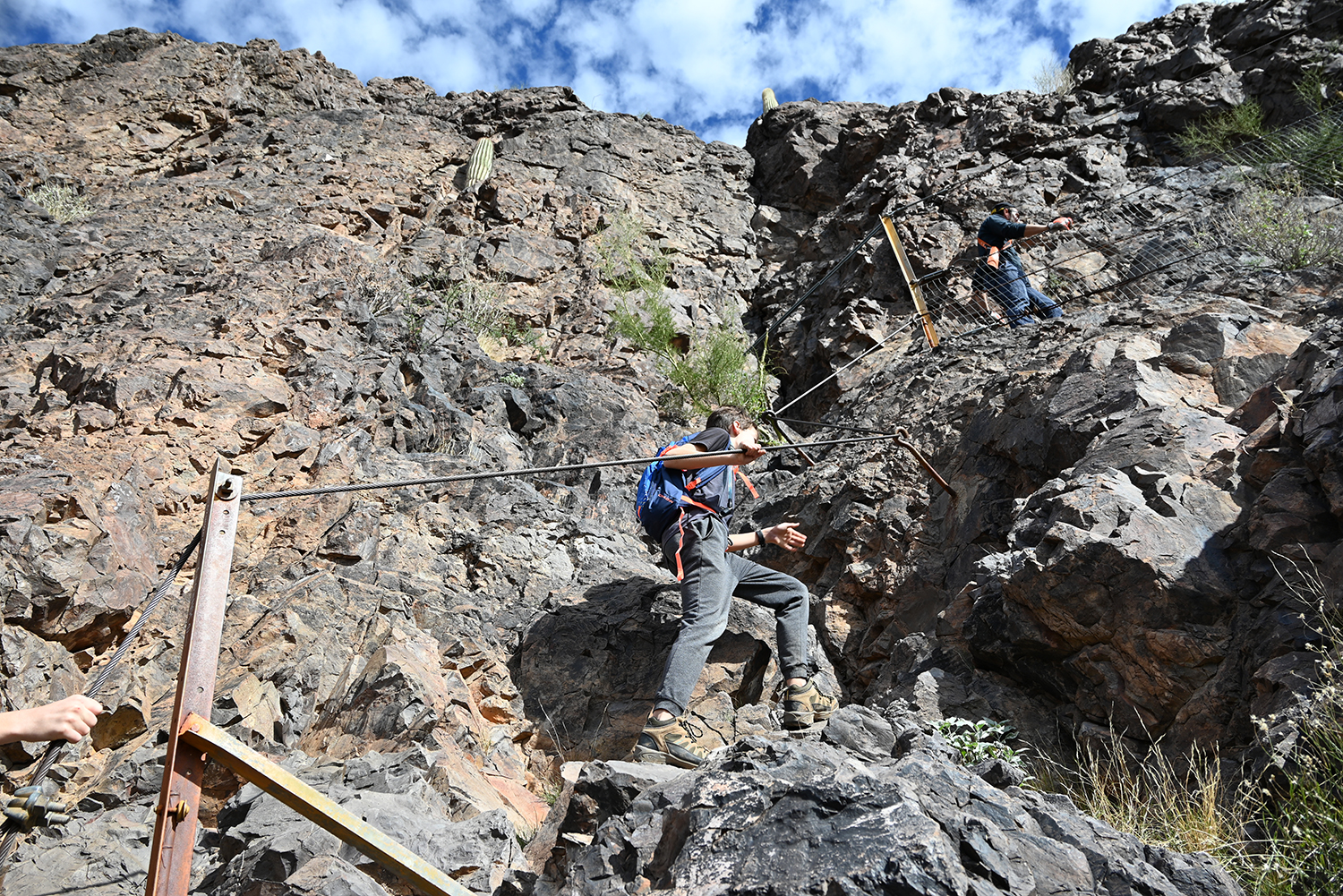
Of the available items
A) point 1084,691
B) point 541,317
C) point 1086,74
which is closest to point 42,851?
point 1084,691

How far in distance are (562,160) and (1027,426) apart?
898cm

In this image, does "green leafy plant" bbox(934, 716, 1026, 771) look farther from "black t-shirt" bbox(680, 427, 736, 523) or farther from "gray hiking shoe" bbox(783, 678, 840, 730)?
"black t-shirt" bbox(680, 427, 736, 523)

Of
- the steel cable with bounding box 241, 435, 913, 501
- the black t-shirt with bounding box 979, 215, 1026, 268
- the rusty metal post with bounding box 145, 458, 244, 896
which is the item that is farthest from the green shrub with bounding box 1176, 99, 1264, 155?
the rusty metal post with bounding box 145, 458, 244, 896

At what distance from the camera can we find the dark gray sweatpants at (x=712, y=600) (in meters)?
3.85

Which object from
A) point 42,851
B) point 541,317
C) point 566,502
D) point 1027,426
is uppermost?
point 541,317

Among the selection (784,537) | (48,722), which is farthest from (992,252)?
(48,722)

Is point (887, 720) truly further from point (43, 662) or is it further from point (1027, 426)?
point (43, 662)

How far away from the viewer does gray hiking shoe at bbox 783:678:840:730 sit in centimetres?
394

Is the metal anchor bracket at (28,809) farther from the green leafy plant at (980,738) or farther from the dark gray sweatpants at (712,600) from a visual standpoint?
the green leafy plant at (980,738)

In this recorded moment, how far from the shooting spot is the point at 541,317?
9508 mm

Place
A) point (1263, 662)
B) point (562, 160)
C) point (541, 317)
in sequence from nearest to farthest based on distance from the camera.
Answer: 1. point (1263, 662)
2. point (541, 317)
3. point (562, 160)

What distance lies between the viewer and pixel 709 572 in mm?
4199

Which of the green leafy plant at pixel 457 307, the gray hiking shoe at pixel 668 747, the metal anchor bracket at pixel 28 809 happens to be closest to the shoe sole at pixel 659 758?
the gray hiking shoe at pixel 668 747

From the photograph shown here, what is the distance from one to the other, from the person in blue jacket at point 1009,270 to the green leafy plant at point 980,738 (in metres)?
4.03
